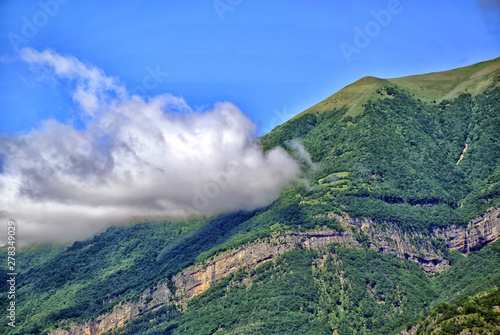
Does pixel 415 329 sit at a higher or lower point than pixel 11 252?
lower

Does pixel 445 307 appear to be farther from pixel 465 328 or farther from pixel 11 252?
pixel 11 252

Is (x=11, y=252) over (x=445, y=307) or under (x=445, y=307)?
over

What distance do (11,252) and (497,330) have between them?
391ft

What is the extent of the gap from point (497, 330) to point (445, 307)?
68.6 ft

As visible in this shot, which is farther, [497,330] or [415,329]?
[415,329]

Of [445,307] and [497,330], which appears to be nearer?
[497,330]

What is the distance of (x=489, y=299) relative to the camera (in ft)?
572

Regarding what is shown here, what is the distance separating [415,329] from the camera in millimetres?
194250

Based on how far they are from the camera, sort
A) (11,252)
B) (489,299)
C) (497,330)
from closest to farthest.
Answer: (11,252)
(497,330)
(489,299)

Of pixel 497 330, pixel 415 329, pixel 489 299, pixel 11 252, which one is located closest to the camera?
pixel 11 252

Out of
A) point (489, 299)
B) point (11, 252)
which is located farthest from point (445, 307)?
point (11, 252)

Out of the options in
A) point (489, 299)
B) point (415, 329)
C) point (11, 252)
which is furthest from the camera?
point (415, 329)

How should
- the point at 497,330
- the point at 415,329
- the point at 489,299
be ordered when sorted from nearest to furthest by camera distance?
the point at 497,330 < the point at 489,299 < the point at 415,329

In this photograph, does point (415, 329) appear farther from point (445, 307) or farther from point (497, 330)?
point (497, 330)
